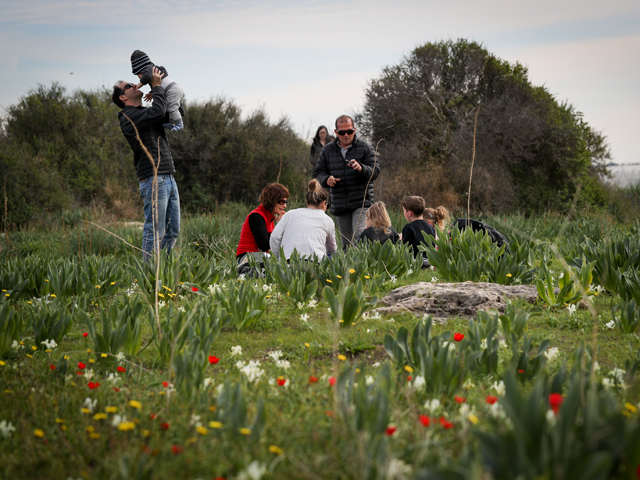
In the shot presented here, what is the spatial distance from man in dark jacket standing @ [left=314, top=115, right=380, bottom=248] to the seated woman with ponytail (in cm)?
98

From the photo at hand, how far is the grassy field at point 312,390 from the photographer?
1304mm

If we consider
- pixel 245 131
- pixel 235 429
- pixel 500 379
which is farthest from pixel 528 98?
pixel 235 429

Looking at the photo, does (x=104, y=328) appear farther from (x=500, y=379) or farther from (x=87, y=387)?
(x=500, y=379)

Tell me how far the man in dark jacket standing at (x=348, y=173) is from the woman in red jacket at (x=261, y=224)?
3.17 feet

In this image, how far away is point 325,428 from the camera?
1.75 meters

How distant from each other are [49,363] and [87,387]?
19.4 inches

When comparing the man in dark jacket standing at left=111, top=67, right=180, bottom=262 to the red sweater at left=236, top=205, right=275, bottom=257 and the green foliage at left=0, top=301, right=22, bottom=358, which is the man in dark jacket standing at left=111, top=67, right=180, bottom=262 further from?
the green foliage at left=0, top=301, right=22, bottom=358

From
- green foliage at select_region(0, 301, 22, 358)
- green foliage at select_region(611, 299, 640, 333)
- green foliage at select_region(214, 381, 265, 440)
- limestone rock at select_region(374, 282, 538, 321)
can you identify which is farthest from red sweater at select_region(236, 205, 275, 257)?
green foliage at select_region(214, 381, 265, 440)

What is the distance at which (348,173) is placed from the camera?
5977 millimetres

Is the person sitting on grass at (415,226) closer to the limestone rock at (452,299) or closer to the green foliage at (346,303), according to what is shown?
the limestone rock at (452,299)

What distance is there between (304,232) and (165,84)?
2.12 m

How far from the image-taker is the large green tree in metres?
12.9

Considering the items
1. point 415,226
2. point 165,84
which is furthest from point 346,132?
point 165,84

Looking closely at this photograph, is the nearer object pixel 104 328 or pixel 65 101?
pixel 104 328
